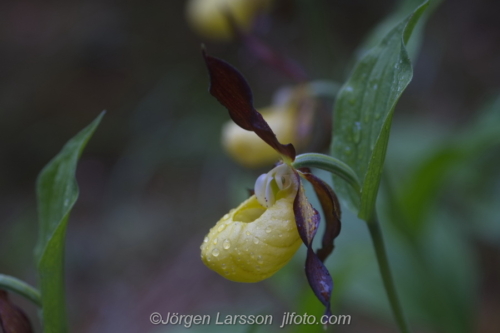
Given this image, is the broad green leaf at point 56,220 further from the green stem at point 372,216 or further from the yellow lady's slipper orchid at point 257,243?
the green stem at point 372,216

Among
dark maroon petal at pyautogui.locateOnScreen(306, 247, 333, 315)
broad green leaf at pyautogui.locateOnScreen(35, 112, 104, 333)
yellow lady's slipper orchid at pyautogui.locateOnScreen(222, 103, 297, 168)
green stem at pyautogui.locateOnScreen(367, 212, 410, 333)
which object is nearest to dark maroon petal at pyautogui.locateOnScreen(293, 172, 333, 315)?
dark maroon petal at pyautogui.locateOnScreen(306, 247, 333, 315)

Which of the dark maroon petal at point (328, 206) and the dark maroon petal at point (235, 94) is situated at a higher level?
the dark maroon petal at point (235, 94)

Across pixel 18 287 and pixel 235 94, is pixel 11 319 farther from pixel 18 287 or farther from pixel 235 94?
pixel 235 94

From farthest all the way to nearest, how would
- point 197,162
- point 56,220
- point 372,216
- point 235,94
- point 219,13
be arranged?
1. point 197,162
2. point 219,13
3. point 56,220
4. point 372,216
5. point 235,94

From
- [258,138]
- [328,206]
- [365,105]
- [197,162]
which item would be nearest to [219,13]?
[258,138]

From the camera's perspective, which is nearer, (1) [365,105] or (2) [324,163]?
(2) [324,163]

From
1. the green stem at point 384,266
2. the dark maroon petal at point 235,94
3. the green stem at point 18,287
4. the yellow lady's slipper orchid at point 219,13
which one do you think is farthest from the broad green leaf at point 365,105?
the yellow lady's slipper orchid at point 219,13
